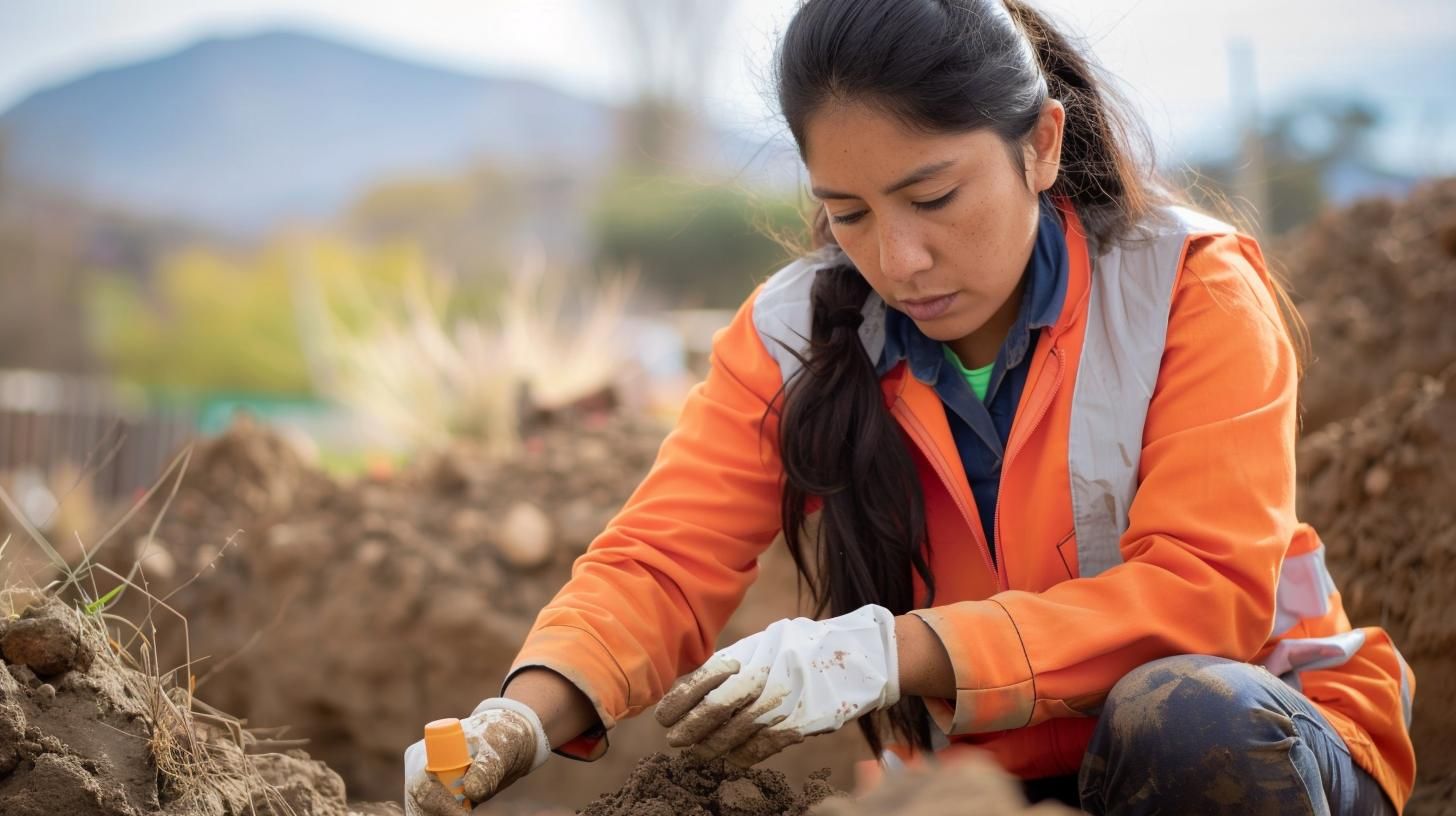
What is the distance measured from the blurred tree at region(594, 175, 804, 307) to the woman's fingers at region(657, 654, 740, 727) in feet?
58.6

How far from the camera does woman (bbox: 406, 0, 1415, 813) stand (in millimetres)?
1430

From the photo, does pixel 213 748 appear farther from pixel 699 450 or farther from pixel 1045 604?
pixel 1045 604

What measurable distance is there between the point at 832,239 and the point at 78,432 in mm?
8964

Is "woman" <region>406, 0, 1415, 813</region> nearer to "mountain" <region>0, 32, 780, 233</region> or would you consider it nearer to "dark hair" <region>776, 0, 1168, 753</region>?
"dark hair" <region>776, 0, 1168, 753</region>

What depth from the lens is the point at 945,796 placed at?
3.45 ft

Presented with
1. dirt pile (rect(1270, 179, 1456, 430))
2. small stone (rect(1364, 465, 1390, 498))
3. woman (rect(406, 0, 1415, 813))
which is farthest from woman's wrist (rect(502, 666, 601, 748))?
dirt pile (rect(1270, 179, 1456, 430))

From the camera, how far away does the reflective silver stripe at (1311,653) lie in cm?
163

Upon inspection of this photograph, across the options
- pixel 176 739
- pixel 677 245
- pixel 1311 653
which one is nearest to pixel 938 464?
pixel 1311 653

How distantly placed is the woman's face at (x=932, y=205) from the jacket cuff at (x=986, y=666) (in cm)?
41

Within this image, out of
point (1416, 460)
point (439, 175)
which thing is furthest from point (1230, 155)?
point (439, 175)

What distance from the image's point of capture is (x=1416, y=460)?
8.20ft

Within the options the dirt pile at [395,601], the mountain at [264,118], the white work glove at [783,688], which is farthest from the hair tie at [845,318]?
the mountain at [264,118]

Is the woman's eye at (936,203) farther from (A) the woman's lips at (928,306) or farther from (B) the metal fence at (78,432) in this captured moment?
(B) the metal fence at (78,432)

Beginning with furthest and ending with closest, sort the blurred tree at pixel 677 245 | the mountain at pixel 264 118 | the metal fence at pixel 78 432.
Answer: the mountain at pixel 264 118 < the blurred tree at pixel 677 245 < the metal fence at pixel 78 432
